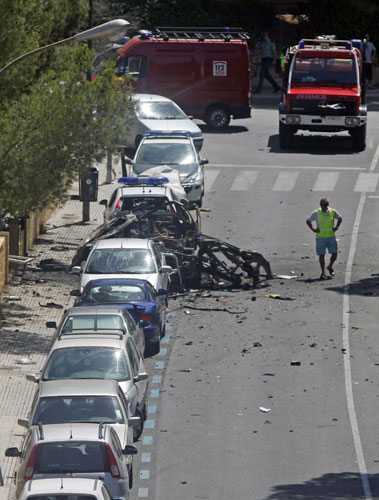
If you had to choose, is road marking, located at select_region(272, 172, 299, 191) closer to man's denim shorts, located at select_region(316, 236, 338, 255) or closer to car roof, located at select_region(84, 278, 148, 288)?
man's denim shorts, located at select_region(316, 236, 338, 255)

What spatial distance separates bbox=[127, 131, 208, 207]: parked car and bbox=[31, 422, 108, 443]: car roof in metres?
18.1

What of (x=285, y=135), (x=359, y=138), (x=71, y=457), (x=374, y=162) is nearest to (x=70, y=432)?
(x=71, y=457)

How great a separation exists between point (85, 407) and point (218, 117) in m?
29.4

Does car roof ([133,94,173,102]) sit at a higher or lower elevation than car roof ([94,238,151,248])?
higher

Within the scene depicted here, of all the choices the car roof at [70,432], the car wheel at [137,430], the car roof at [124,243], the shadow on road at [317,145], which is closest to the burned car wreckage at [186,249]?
the car roof at [124,243]

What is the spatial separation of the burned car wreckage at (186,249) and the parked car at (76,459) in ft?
38.5

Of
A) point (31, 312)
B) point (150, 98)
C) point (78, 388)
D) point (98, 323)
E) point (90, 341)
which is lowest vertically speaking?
point (31, 312)

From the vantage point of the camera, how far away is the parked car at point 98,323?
19078mm

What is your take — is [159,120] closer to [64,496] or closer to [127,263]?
[127,263]

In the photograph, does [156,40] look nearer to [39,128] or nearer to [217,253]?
[217,253]

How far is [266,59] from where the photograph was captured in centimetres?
5066

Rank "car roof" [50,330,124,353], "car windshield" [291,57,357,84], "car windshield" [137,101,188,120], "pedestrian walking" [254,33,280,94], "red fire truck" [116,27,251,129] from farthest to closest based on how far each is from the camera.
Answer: "pedestrian walking" [254,33,280,94], "red fire truck" [116,27,251,129], "car windshield" [291,57,357,84], "car windshield" [137,101,188,120], "car roof" [50,330,124,353]

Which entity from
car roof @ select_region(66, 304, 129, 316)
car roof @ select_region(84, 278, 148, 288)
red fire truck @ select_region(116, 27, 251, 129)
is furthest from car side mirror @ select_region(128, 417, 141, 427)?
red fire truck @ select_region(116, 27, 251, 129)

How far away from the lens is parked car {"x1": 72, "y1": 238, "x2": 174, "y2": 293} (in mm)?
23797
